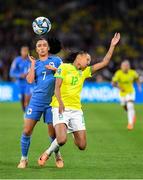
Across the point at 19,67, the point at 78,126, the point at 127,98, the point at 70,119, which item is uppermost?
the point at 70,119

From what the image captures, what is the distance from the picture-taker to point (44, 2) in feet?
158

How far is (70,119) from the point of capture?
39.1ft

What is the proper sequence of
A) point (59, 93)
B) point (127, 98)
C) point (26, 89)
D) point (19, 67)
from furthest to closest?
point (19, 67) → point (26, 89) → point (127, 98) → point (59, 93)

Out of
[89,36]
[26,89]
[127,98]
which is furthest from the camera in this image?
[89,36]

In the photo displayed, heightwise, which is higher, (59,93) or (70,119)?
Answer: (59,93)

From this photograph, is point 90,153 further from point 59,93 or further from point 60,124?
point 59,93

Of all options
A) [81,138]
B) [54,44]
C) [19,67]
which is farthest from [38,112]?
[19,67]

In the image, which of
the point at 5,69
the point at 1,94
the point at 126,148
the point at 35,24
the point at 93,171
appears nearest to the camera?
the point at 93,171

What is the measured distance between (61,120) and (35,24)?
1872 mm

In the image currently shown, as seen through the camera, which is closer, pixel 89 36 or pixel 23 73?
pixel 23 73

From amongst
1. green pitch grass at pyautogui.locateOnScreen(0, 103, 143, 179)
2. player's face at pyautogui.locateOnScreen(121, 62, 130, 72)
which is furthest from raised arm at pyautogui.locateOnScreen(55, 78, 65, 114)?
player's face at pyautogui.locateOnScreen(121, 62, 130, 72)

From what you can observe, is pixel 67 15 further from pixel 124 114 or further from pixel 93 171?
pixel 93 171

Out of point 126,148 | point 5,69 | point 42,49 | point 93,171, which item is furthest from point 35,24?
point 5,69

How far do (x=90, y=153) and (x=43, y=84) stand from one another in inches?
116
